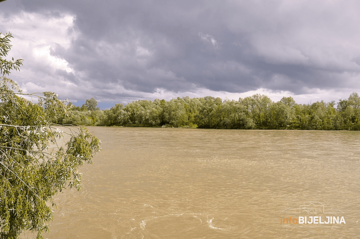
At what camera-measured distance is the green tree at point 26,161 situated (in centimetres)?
513

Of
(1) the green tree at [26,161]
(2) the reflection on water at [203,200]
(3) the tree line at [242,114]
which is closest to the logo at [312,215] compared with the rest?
(2) the reflection on water at [203,200]

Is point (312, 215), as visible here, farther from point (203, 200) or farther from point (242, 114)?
point (242, 114)

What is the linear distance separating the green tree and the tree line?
253 feet

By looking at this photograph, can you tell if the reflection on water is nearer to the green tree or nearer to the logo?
the logo

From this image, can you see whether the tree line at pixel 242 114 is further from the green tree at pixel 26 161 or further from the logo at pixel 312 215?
the green tree at pixel 26 161

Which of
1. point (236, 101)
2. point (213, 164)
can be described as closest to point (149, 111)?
point (236, 101)

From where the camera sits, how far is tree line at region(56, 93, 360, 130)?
75500 millimetres

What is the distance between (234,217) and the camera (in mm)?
9219

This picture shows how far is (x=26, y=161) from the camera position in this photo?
5.70 metres

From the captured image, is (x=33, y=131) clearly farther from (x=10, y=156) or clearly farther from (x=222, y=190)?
(x=222, y=190)

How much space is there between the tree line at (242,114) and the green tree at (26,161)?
7705 cm

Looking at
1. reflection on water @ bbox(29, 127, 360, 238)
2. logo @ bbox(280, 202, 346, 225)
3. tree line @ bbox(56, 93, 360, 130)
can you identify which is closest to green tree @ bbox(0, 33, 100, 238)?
reflection on water @ bbox(29, 127, 360, 238)

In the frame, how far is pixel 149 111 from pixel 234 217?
88458mm

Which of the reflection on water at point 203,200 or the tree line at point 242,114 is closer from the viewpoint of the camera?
the reflection on water at point 203,200
